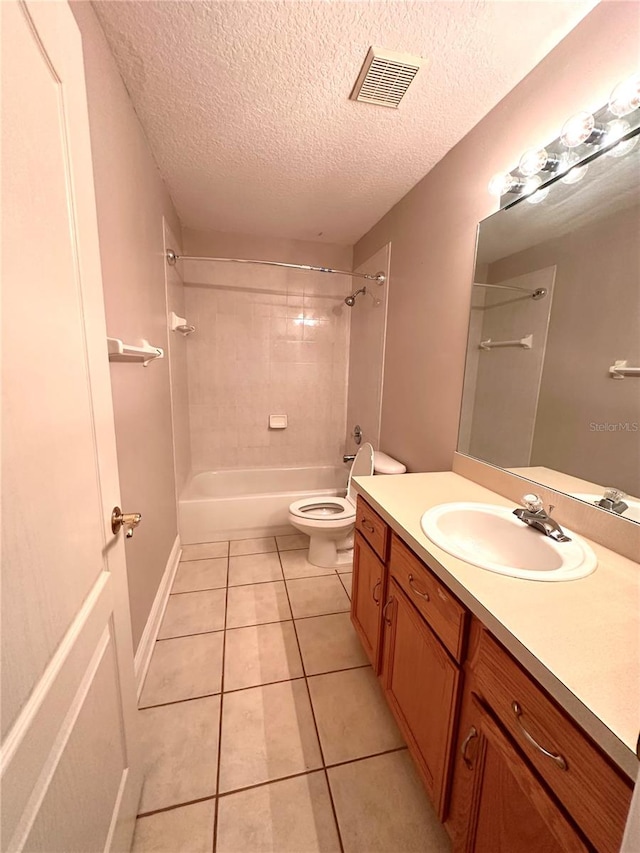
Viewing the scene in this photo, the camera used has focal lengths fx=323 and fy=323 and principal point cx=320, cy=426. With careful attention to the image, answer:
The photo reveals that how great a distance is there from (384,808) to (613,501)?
120cm

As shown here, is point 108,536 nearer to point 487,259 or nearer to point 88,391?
point 88,391

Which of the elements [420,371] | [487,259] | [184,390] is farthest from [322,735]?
[184,390]

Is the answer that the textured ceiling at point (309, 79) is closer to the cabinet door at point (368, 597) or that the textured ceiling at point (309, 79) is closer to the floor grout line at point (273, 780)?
the cabinet door at point (368, 597)

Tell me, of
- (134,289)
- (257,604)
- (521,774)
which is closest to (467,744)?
(521,774)

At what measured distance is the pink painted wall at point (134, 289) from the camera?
1.11 metres

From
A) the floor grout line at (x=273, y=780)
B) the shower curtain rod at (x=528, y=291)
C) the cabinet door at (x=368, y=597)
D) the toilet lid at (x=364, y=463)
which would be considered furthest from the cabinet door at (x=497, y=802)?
the toilet lid at (x=364, y=463)

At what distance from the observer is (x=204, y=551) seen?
8.07 feet

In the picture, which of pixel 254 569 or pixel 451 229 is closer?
pixel 451 229

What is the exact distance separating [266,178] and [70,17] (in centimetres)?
141

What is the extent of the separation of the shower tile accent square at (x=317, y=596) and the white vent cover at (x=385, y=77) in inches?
96.7

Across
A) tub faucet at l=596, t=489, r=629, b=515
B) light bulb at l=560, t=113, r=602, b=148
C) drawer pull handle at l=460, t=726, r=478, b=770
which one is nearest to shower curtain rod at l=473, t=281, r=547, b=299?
light bulb at l=560, t=113, r=602, b=148

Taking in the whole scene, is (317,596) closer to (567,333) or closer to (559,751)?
(559,751)

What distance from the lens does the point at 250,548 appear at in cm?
251

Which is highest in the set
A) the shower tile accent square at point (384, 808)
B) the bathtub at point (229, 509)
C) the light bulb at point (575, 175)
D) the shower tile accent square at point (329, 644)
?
the light bulb at point (575, 175)
